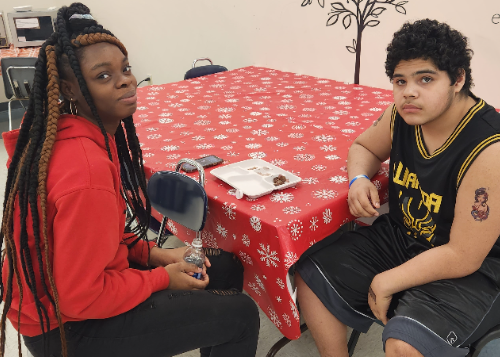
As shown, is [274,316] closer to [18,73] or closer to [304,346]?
[304,346]

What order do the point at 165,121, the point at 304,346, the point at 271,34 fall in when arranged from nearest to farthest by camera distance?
the point at 304,346, the point at 165,121, the point at 271,34

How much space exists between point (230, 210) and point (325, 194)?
29cm

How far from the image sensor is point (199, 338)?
0.94 metres

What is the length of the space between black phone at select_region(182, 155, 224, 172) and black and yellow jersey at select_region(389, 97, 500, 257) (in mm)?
585

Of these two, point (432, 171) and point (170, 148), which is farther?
point (170, 148)

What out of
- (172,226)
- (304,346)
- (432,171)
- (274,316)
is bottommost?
(304,346)

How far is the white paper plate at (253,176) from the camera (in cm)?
112

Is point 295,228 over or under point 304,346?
over

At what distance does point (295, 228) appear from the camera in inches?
39.3

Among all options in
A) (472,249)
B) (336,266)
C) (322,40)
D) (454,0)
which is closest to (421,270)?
(472,249)

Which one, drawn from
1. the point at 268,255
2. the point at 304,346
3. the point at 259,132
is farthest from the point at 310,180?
the point at 304,346

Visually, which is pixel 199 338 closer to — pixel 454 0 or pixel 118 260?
pixel 118 260

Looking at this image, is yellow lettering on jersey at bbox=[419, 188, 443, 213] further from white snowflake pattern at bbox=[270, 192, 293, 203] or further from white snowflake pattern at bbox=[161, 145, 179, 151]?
white snowflake pattern at bbox=[161, 145, 179, 151]

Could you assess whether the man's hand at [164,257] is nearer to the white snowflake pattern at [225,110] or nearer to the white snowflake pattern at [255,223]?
the white snowflake pattern at [255,223]
